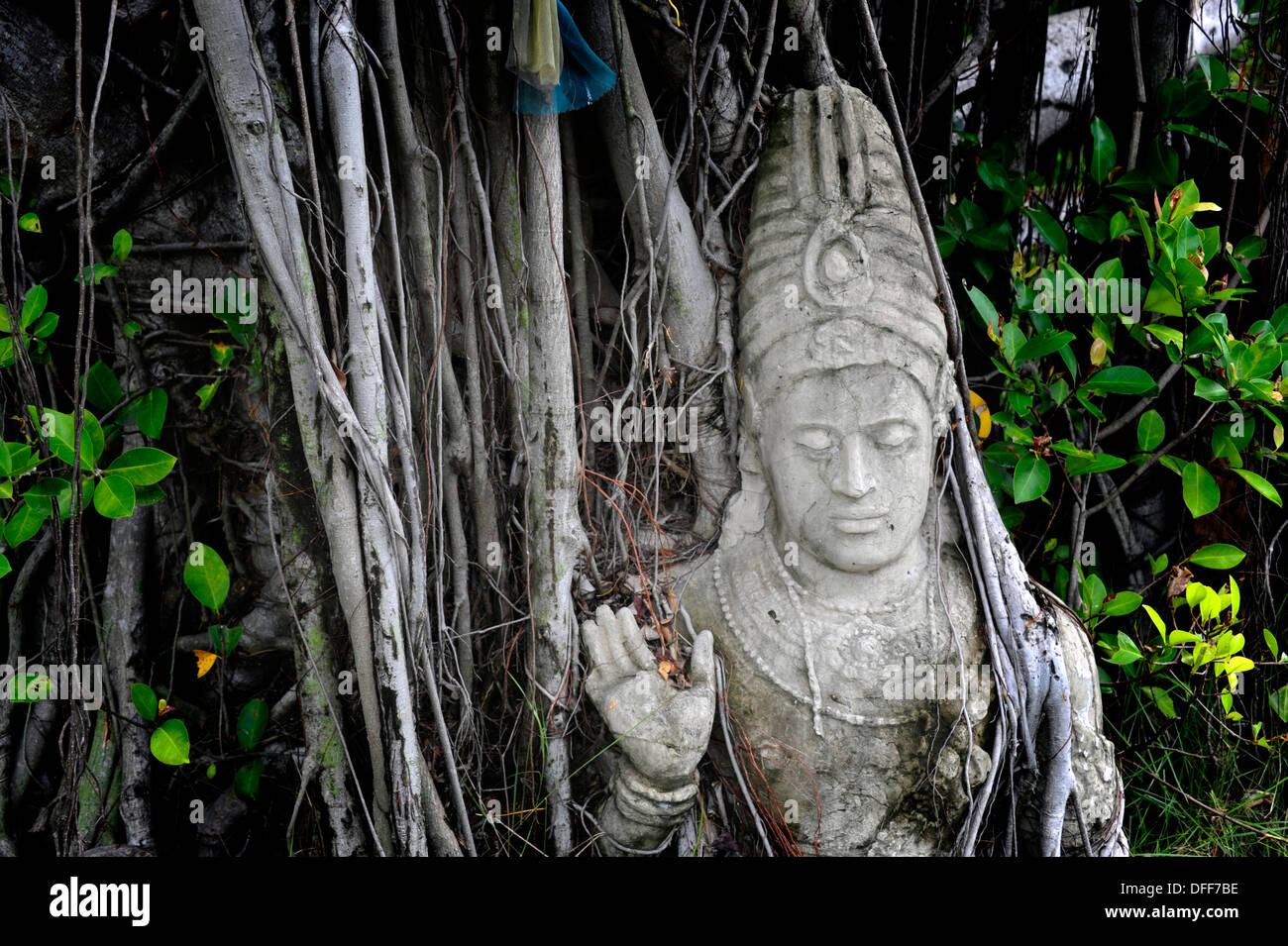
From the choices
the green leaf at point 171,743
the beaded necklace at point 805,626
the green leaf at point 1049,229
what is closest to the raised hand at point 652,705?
the beaded necklace at point 805,626

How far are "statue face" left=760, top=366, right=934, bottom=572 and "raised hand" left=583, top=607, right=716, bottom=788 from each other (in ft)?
1.22

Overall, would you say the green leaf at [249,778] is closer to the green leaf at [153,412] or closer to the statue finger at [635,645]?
the green leaf at [153,412]

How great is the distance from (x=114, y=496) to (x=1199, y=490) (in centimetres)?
250

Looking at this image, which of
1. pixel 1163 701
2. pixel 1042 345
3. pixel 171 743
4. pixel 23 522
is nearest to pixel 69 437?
pixel 23 522

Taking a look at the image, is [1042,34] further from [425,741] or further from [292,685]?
[292,685]

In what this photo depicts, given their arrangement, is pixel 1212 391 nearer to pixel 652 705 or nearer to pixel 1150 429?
pixel 1150 429

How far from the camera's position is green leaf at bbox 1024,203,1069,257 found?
8.88 ft

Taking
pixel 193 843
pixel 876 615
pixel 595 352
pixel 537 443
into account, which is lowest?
pixel 193 843

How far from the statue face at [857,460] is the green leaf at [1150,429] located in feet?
2.85

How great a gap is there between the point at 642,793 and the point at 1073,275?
5.41 ft

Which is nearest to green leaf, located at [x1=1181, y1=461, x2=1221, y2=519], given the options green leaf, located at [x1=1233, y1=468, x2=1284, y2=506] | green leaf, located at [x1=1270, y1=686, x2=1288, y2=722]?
green leaf, located at [x1=1233, y1=468, x2=1284, y2=506]

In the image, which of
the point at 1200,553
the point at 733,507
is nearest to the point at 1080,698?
the point at 1200,553

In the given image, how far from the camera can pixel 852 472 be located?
6.61 ft

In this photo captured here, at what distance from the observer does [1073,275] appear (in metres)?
2.50
